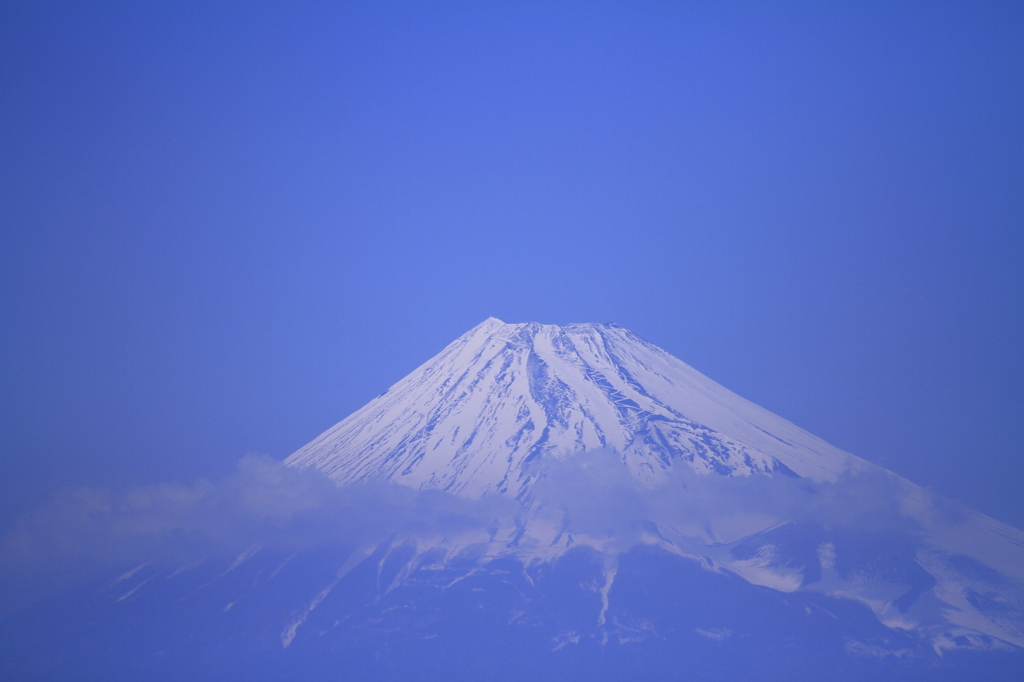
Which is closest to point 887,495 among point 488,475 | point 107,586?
point 488,475

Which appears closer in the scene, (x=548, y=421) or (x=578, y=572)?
(x=578, y=572)

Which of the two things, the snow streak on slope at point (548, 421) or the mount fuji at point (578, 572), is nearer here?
the mount fuji at point (578, 572)

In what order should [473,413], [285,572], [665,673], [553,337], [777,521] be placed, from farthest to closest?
[553,337] → [473,413] → [777,521] → [285,572] → [665,673]

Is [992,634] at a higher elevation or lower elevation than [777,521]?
lower

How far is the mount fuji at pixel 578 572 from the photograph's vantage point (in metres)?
13.6

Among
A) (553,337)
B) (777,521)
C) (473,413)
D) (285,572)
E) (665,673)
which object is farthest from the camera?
(553,337)

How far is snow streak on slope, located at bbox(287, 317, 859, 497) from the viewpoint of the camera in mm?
16656

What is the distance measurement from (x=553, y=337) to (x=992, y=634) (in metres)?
9.35

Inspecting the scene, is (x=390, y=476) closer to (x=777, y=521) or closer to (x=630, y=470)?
(x=630, y=470)

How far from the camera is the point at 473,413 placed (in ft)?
58.2

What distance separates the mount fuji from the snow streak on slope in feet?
0.18

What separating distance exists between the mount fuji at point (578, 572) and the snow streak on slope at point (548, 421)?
5 cm

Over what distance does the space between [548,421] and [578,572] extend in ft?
10.3

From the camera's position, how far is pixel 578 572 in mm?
15125
